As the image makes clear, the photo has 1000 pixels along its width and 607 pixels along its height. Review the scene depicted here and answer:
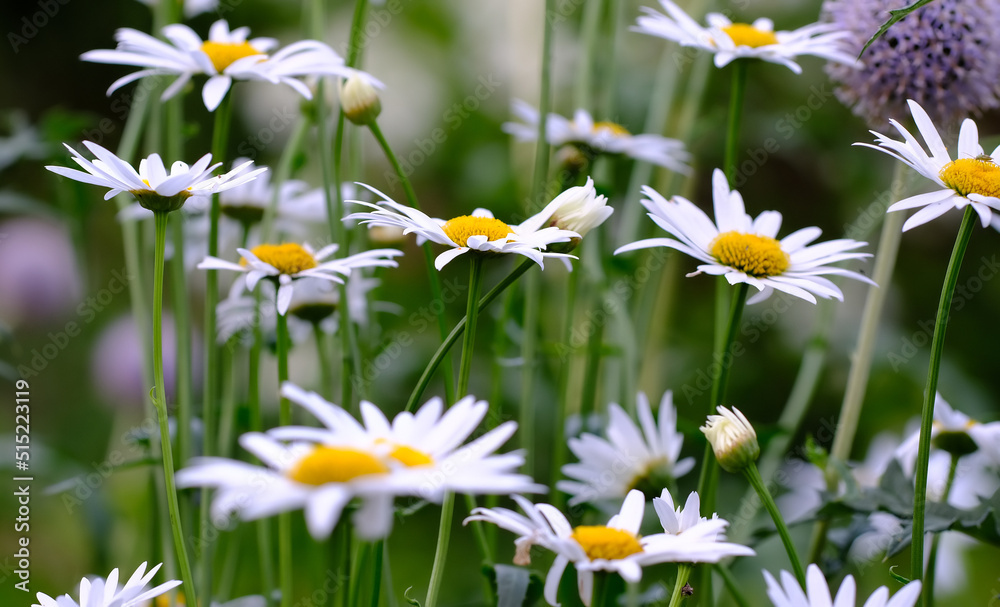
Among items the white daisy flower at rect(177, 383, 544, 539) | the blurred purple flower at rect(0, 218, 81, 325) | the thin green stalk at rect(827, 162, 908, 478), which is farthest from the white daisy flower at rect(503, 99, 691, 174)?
the blurred purple flower at rect(0, 218, 81, 325)

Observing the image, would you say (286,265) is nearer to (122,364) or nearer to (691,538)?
(691,538)

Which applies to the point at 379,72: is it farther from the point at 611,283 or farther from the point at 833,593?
the point at 833,593

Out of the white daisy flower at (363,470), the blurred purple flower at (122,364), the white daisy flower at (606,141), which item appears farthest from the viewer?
the blurred purple flower at (122,364)

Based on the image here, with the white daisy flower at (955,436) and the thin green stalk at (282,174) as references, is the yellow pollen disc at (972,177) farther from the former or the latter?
the thin green stalk at (282,174)

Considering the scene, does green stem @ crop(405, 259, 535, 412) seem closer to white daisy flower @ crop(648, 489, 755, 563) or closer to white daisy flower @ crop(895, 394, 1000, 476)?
white daisy flower @ crop(648, 489, 755, 563)

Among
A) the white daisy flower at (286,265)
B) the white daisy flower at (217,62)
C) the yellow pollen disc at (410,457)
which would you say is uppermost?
the white daisy flower at (217,62)

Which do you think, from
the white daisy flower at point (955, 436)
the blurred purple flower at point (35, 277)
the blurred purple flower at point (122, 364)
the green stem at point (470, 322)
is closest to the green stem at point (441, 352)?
the green stem at point (470, 322)
